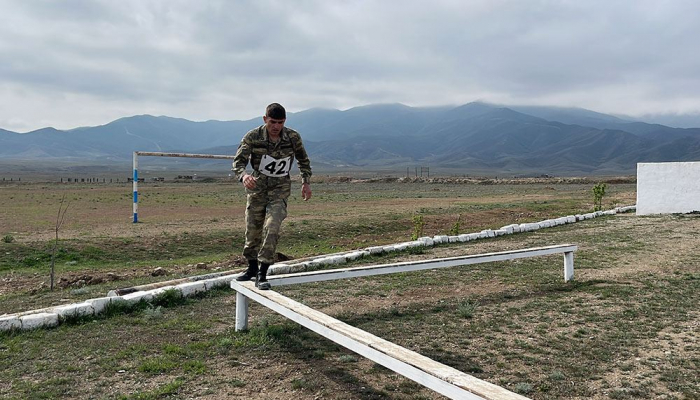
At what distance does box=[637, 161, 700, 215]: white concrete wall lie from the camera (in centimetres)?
2056

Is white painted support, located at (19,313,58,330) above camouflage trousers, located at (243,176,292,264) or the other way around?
the other way around

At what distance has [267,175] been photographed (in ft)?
20.0

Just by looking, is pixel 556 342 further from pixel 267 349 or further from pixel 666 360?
pixel 267 349

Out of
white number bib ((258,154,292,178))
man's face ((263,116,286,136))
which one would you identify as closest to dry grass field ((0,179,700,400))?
white number bib ((258,154,292,178))

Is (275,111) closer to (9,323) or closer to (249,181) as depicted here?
(249,181)

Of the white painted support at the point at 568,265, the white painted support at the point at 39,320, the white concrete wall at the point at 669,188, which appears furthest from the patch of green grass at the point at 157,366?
the white concrete wall at the point at 669,188

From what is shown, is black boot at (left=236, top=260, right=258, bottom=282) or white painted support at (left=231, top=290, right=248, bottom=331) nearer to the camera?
white painted support at (left=231, top=290, right=248, bottom=331)

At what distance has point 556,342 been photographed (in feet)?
18.2

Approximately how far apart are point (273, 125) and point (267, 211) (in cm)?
96

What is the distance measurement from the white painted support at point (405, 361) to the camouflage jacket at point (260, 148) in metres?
1.65

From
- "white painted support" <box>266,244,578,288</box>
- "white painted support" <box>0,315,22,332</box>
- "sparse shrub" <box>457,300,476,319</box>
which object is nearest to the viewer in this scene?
"white painted support" <box>0,315,22,332</box>

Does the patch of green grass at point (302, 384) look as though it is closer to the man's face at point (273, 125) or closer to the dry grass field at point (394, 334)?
the dry grass field at point (394, 334)

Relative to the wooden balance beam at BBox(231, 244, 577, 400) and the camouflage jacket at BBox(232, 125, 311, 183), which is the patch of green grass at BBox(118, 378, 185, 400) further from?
the camouflage jacket at BBox(232, 125, 311, 183)

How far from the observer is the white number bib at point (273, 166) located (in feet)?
19.9
